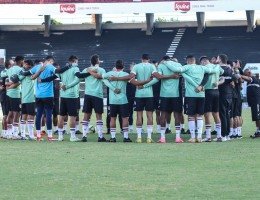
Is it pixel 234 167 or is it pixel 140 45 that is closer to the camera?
pixel 234 167

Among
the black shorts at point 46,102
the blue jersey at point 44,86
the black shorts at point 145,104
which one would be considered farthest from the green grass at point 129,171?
the blue jersey at point 44,86

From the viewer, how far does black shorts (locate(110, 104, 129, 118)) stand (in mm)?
22375

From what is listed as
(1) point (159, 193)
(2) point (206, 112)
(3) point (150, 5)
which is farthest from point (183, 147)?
(3) point (150, 5)

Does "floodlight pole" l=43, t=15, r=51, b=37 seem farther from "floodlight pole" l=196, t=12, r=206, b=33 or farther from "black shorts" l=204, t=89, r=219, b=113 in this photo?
"black shorts" l=204, t=89, r=219, b=113

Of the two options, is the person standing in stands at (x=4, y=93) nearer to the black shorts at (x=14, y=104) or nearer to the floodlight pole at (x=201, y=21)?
the black shorts at (x=14, y=104)

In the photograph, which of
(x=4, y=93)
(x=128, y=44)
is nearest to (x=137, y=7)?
(x=128, y=44)

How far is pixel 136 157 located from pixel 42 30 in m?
38.9

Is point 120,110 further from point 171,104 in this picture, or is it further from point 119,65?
point 171,104

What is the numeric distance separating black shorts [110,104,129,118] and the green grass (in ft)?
3.92

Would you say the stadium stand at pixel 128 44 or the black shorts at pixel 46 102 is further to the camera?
the stadium stand at pixel 128 44

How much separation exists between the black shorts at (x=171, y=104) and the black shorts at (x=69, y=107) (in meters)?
2.24

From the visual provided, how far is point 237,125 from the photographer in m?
24.0

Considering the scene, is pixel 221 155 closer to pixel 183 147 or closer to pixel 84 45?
pixel 183 147

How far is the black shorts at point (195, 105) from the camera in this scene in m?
21.9
